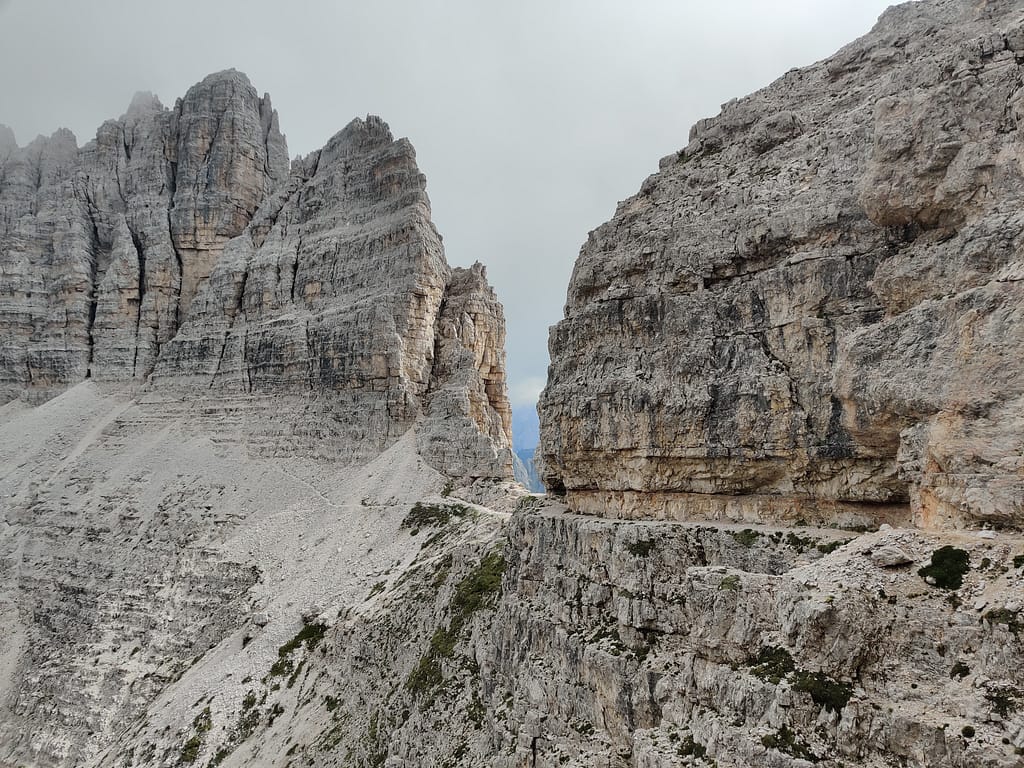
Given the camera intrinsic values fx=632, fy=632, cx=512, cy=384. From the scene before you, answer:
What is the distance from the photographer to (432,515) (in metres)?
59.3

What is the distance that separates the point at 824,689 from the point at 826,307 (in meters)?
13.8

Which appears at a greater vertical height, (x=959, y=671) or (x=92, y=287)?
(x=92, y=287)

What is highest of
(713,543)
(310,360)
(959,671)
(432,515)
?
(310,360)

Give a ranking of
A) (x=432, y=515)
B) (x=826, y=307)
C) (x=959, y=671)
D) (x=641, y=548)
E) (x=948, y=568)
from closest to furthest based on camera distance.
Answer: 1. (x=959, y=671)
2. (x=948, y=568)
3. (x=826, y=307)
4. (x=641, y=548)
5. (x=432, y=515)

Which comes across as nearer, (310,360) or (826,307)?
(826,307)

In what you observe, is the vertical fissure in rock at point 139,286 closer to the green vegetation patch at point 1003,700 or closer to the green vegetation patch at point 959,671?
the green vegetation patch at point 959,671

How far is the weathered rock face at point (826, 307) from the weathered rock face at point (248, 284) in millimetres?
41073

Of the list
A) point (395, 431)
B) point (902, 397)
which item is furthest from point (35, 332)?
point (902, 397)

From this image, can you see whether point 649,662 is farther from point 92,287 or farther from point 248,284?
point 92,287

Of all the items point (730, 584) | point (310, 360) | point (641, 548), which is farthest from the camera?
point (310, 360)

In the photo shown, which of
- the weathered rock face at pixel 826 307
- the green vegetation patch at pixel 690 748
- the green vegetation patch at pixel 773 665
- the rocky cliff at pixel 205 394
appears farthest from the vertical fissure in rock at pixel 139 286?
the green vegetation patch at pixel 773 665

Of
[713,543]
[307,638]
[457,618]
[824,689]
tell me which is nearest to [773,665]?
[824,689]

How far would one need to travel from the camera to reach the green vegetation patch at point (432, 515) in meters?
57.4

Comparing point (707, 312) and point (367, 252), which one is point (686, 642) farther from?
A: point (367, 252)
